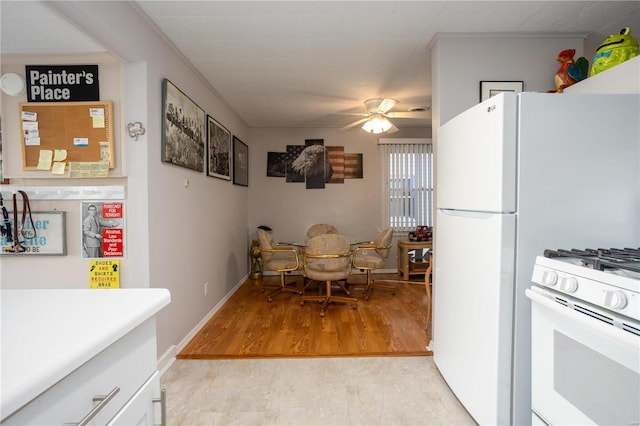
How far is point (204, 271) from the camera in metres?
3.09

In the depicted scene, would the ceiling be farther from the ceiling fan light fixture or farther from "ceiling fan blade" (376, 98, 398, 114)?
the ceiling fan light fixture

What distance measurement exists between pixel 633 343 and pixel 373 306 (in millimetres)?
2878

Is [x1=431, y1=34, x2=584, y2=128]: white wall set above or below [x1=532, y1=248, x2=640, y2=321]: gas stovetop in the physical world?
above

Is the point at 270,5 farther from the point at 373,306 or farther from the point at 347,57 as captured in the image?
the point at 373,306

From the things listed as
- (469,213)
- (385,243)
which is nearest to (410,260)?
(385,243)

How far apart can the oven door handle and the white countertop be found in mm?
1311

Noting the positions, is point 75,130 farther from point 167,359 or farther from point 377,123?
point 377,123

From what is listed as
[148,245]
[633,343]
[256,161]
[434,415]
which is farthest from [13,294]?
[256,161]

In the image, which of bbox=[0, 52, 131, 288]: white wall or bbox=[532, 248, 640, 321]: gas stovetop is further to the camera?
bbox=[0, 52, 131, 288]: white wall

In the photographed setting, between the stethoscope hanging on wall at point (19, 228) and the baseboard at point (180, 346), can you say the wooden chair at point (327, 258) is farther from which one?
the stethoscope hanging on wall at point (19, 228)

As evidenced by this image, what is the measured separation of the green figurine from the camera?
5.68 feet

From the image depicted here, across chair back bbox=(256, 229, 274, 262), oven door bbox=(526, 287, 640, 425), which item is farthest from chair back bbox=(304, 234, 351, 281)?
oven door bbox=(526, 287, 640, 425)

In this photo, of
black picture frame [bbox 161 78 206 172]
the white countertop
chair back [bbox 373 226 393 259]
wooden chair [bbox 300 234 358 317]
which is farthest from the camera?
chair back [bbox 373 226 393 259]

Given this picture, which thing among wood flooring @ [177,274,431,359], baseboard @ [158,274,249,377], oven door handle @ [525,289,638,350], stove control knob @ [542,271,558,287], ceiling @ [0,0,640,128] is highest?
ceiling @ [0,0,640,128]
